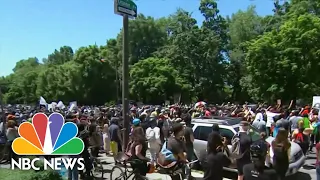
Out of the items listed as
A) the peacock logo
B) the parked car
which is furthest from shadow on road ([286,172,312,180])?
the peacock logo

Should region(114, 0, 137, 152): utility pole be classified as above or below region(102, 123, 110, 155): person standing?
above

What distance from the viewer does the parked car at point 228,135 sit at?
10383 mm

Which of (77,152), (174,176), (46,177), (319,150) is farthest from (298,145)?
(46,177)

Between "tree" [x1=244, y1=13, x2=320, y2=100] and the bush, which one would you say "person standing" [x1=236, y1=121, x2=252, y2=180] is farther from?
"tree" [x1=244, y1=13, x2=320, y2=100]

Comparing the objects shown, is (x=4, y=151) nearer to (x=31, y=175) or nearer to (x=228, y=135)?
(x=31, y=175)

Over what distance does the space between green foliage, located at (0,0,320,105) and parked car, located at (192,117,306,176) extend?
26.3 meters

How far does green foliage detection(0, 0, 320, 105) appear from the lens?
37.2 m

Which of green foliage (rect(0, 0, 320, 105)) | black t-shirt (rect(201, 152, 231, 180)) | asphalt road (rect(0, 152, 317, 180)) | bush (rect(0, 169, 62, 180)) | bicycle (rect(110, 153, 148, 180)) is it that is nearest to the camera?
black t-shirt (rect(201, 152, 231, 180))

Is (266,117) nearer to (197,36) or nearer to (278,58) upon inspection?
(278,58)

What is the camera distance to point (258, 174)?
5348mm

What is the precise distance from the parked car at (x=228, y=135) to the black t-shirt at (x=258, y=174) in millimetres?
5121

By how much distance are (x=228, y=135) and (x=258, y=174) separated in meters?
5.95

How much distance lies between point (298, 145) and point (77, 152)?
20.2 feet

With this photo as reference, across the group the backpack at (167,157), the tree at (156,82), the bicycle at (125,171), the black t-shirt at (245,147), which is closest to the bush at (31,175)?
the bicycle at (125,171)
